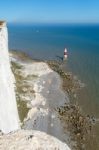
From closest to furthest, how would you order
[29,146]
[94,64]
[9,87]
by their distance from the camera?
[29,146] < [9,87] < [94,64]

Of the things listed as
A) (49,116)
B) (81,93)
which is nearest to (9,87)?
(49,116)

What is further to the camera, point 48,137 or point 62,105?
point 62,105

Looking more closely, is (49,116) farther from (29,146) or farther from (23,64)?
(23,64)

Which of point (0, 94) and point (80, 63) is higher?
point (0, 94)

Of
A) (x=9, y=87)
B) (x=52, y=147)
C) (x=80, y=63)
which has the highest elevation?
(x=52, y=147)

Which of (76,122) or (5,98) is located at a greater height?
(5,98)

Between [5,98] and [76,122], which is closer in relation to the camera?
[5,98]

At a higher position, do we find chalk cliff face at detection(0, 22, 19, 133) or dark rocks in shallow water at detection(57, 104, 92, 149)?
chalk cliff face at detection(0, 22, 19, 133)

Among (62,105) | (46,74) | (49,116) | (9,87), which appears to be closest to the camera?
(9,87)

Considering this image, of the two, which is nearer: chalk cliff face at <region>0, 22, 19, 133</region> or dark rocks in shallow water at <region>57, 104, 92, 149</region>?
chalk cliff face at <region>0, 22, 19, 133</region>

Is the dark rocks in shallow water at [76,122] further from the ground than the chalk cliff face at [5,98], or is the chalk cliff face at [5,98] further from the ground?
the chalk cliff face at [5,98]

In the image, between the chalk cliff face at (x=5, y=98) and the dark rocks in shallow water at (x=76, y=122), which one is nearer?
the chalk cliff face at (x=5, y=98)
